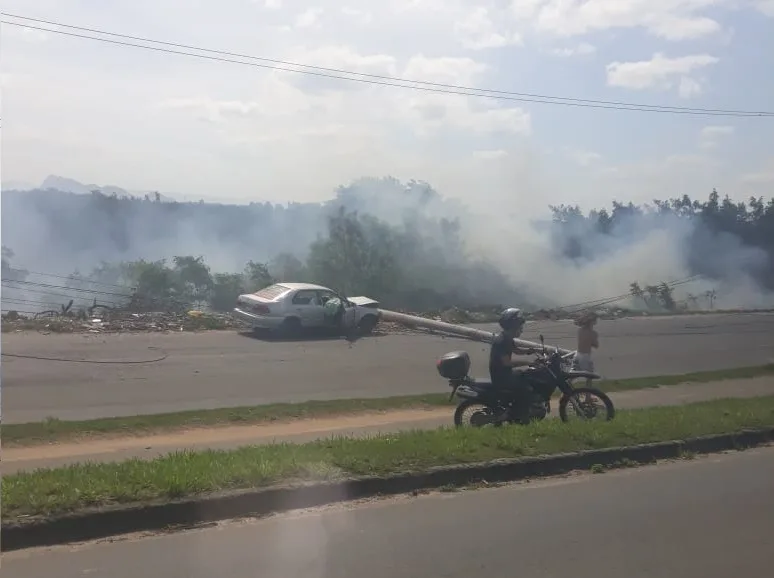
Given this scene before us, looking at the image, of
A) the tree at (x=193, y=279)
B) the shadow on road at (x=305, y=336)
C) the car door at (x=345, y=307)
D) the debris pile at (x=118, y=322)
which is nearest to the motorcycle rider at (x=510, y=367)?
the shadow on road at (x=305, y=336)

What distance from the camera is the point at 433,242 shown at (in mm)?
43281

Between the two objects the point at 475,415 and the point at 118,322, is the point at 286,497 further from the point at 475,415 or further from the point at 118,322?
the point at 118,322

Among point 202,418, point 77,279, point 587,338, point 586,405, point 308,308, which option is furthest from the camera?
point 77,279

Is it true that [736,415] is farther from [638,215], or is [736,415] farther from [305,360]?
[638,215]

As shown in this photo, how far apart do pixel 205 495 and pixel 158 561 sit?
37.6 inches

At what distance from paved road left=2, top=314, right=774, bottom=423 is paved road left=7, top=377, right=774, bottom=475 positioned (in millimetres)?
2039

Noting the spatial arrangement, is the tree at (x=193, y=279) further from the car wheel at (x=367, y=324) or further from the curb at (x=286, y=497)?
the curb at (x=286, y=497)

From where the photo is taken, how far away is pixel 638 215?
169 ft

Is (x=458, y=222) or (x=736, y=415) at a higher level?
(x=458, y=222)

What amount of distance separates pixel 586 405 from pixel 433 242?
33093 mm

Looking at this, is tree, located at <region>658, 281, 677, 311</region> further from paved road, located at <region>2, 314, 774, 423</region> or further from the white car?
the white car

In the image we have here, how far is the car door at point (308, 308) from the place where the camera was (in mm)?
22281

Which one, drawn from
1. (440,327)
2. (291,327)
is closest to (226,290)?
(440,327)

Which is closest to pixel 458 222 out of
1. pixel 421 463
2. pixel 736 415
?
pixel 736 415
